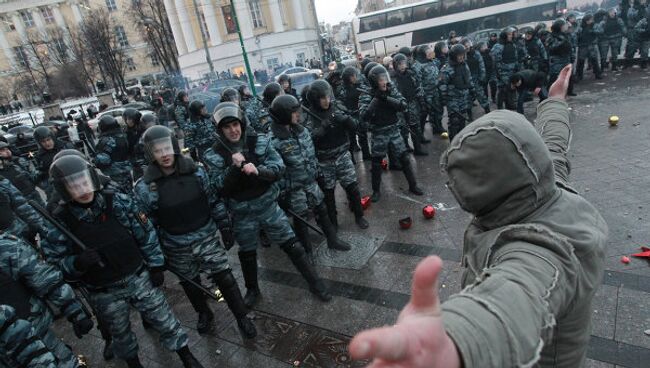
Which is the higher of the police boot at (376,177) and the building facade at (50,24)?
the building facade at (50,24)

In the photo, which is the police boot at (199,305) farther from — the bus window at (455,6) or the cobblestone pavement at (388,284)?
the bus window at (455,6)

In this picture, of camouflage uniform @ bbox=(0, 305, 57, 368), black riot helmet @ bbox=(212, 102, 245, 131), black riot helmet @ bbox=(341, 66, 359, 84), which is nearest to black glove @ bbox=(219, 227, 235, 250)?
black riot helmet @ bbox=(212, 102, 245, 131)

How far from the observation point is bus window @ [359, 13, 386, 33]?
90.4 ft

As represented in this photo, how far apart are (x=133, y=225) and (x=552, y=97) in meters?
3.27

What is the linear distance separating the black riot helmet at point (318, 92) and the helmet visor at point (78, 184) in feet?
10.00

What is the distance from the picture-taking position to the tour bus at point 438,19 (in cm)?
2575

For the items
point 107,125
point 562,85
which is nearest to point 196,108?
point 107,125

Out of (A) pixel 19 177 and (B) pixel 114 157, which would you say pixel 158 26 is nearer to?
(A) pixel 19 177

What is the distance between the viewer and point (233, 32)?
41.1 metres

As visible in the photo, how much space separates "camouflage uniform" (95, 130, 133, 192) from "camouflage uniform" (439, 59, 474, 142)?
248 inches

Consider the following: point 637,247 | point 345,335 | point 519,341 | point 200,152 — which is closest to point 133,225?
point 345,335

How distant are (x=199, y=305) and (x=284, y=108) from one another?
2343 mm

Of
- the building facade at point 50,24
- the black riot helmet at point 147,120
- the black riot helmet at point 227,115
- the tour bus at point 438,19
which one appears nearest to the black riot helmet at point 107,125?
the black riot helmet at point 147,120

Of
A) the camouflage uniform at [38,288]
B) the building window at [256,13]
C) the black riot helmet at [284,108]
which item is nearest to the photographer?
the camouflage uniform at [38,288]
